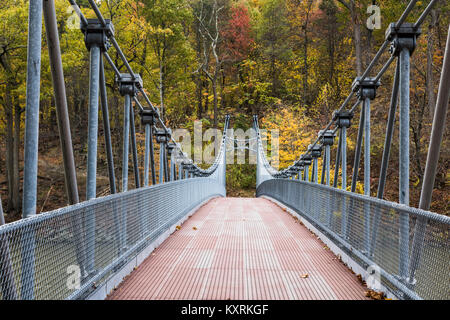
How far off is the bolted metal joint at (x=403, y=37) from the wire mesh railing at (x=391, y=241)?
72.1 inches

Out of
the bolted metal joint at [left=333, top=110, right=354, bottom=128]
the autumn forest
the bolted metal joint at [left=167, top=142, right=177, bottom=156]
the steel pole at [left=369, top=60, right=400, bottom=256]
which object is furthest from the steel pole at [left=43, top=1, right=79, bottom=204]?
the bolted metal joint at [left=167, top=142, right=177, bottom=156]

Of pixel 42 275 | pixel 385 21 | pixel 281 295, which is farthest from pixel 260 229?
pixel 385 21

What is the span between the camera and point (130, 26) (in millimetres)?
17062

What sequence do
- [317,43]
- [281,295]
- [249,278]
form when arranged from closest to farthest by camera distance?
[281,295] → [249,278] → [317,43]

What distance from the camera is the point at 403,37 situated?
4.68 metres

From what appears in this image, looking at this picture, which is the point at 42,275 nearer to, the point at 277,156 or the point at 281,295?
the point at 281,295

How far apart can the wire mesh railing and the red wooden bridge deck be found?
302 millimetres

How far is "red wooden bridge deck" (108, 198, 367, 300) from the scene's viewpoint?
3.55 metres

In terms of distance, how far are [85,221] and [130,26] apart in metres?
15.5

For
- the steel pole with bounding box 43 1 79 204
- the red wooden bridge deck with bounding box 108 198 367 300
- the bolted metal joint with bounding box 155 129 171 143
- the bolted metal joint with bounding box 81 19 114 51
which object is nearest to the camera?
the steel pole with bounding box 43 1 79 204

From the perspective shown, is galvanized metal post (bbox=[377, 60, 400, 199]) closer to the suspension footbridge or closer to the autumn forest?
the suspension footbridge

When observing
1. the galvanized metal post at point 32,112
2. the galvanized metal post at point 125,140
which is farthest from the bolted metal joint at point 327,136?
the galvanized metal post at point 32,112

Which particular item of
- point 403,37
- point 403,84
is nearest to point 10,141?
point 403,37

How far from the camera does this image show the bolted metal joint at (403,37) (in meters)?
4.63
